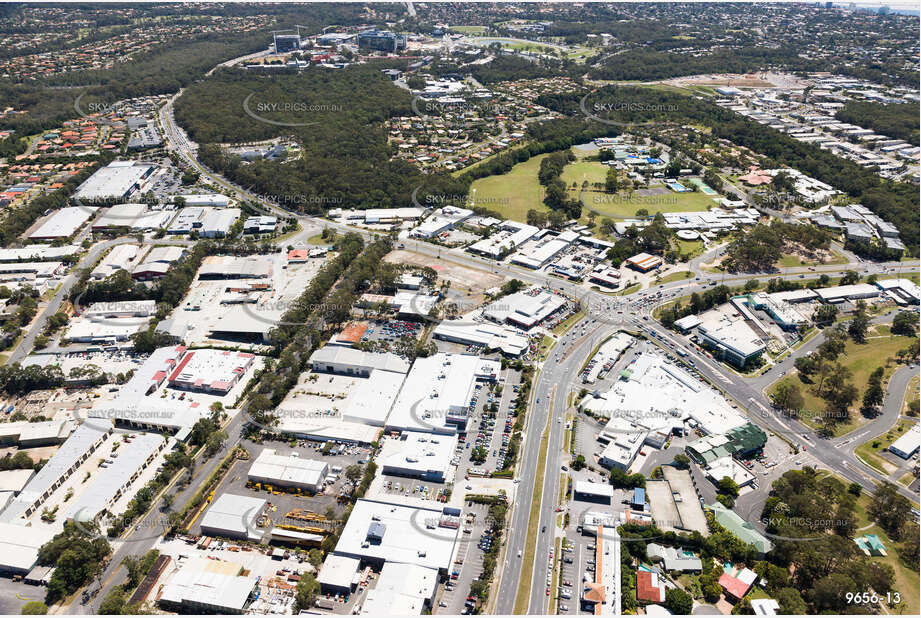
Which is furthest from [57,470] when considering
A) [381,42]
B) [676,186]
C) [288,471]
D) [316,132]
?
[381,42]

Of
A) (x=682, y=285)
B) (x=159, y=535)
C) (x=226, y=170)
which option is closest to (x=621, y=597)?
(x=159, y=535)

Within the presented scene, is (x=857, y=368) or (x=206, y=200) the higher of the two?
(x=206, y=200)

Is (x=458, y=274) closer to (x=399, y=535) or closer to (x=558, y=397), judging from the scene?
(x=558, y=397)

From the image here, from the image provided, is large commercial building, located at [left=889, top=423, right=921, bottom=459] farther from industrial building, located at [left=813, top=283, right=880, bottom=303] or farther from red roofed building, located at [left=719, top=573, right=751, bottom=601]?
industrial building, located at [left=813, top=283, right=880, bottom=303]

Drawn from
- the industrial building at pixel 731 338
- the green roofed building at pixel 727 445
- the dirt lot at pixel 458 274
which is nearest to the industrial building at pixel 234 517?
the green roofed building at pixel 727 445

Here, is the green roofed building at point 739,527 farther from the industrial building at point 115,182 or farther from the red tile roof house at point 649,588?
the industrial building at point 115,182

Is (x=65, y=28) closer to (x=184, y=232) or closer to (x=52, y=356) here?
(x=184, y=232)
